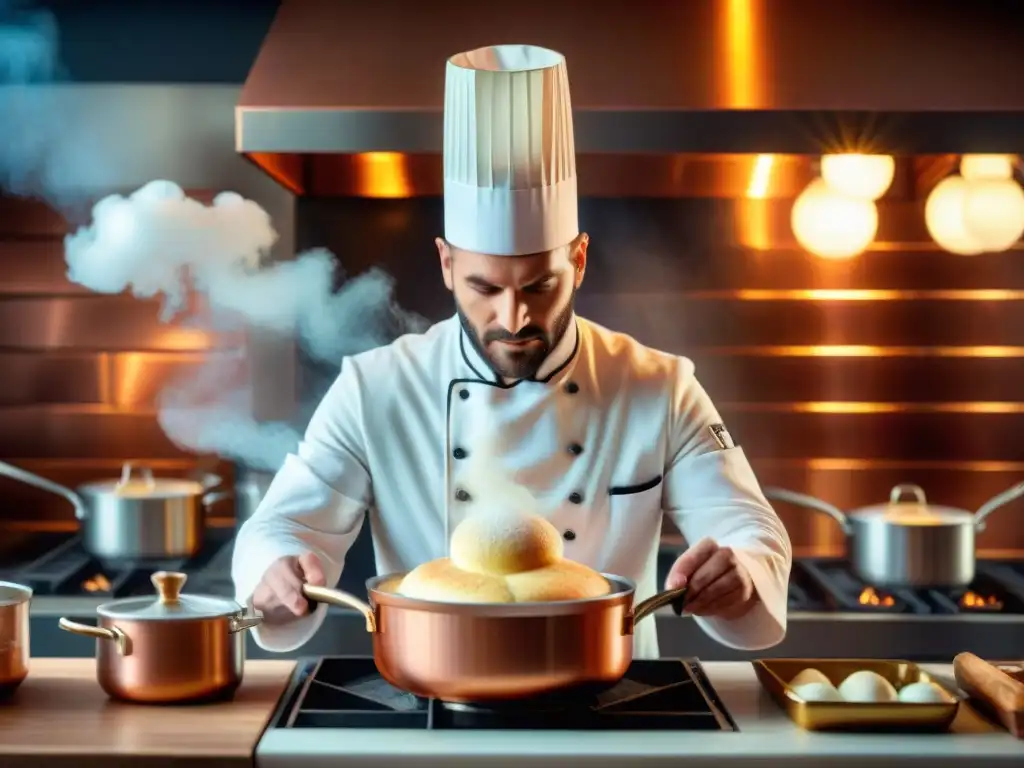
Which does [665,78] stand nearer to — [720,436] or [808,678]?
[720,436]

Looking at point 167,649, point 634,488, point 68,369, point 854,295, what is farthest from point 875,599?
point 68,369

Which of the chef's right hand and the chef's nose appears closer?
the chef's right hand

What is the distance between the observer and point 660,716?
4.96 feet

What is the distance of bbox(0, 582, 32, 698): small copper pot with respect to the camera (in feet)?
5.22

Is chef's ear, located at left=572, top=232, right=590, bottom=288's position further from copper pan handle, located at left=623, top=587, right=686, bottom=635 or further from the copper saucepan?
the copper saucepan

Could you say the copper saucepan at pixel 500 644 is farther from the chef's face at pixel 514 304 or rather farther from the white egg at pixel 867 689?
the chef's face at pixel 514 304

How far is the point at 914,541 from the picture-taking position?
3051 millimetres

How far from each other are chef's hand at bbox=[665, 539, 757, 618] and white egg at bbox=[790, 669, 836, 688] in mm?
145

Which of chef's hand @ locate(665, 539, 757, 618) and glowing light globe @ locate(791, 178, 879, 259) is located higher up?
glowing light globe @ locate(791, 178, 879, 259)

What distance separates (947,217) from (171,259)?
220cm

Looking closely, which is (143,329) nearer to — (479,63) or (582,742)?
(479,63)

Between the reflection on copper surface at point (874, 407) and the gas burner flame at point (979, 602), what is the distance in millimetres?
633

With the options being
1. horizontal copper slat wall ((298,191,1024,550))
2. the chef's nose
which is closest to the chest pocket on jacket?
the chef's nose

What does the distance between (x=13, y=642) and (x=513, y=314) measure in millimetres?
943
